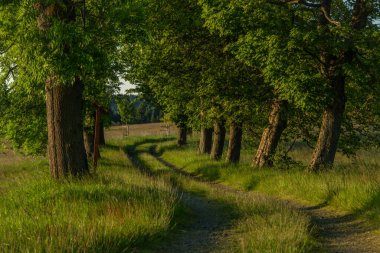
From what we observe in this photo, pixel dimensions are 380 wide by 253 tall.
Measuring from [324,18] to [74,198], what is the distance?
33.6 ft

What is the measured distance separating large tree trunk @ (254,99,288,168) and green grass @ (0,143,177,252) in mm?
7740

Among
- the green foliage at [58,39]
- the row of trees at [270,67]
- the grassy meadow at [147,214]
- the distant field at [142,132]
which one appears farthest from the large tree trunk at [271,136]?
the distant field at [142,132]

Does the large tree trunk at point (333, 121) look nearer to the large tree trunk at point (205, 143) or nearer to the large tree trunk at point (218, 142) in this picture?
the large tree trunk at point (218, 142)

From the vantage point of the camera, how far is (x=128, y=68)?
22.8 m

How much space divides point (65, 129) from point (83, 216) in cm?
452

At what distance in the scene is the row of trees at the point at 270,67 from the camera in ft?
42.3

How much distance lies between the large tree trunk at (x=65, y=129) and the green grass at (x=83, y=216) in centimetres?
56

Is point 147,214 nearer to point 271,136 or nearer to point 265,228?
point 265,228

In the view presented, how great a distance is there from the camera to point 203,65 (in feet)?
63.1

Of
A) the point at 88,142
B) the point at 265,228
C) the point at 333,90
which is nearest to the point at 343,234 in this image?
the point at 265,228

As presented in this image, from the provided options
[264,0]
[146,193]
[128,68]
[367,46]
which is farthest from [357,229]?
[128,68]

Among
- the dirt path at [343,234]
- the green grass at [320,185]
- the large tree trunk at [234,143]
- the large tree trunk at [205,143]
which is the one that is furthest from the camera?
the large tree trunk at [205,143]

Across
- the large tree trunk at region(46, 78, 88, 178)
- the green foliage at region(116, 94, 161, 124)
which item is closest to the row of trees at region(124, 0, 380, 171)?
the green foliage at region(116, 94, 161, 124)

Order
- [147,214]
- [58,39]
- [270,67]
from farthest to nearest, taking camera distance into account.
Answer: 1. [270,67]
2. [58,39]
3. [147,214]
